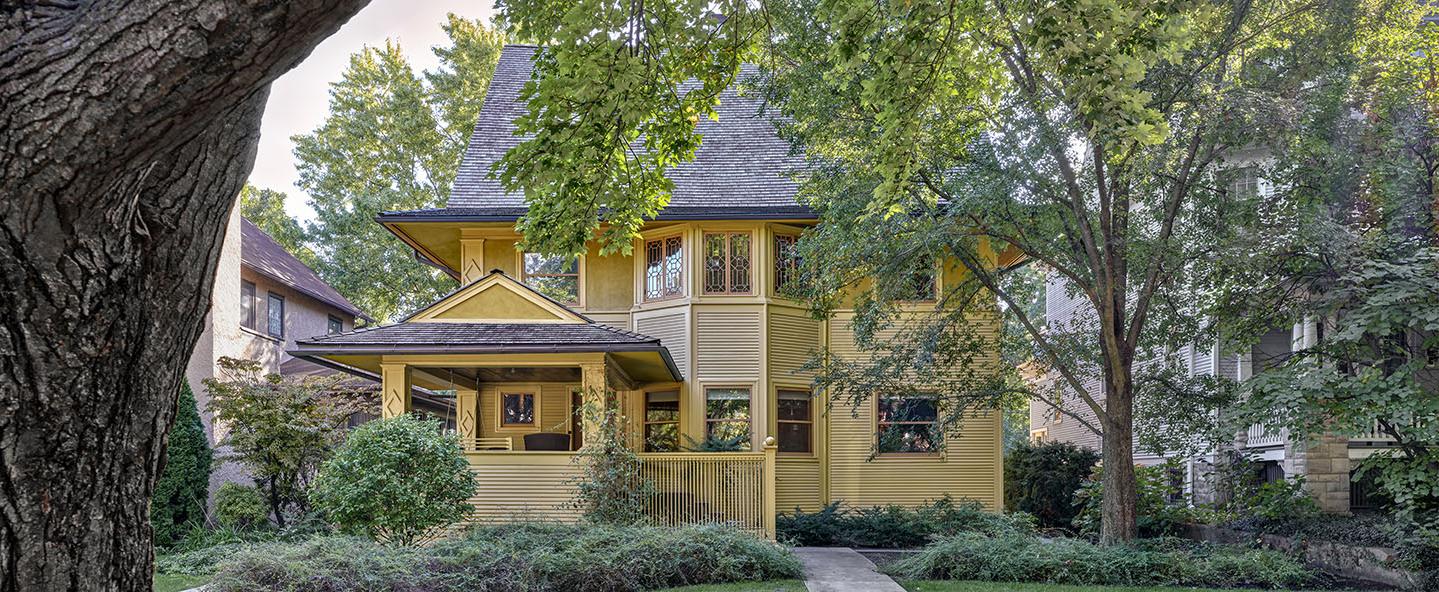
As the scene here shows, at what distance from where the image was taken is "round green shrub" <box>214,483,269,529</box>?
15297mm

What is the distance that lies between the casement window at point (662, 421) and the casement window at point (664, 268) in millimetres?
1801

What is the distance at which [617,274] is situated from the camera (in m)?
19.1

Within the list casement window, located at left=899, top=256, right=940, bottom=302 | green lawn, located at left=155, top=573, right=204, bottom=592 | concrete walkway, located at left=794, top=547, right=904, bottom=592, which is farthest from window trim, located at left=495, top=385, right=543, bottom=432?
casement window, located at left=899, top=256, right=940, bottom=302

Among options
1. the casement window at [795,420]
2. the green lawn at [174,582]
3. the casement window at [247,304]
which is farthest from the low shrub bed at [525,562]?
the casement window at [247,304]

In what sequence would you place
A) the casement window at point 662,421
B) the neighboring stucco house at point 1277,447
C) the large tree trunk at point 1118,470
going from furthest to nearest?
1. the casement window at point 662,421
2. the neighboring stucco house at point 1277,447
3. the large tree trunk at point 1118,470

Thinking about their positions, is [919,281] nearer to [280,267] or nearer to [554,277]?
[554,277]

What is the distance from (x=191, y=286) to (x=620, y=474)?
1120 centimetres

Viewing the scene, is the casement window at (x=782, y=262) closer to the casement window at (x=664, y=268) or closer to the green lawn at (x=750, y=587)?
the casement window at (x=664, y=268)

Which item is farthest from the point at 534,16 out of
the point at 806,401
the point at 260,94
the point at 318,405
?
the point at 806,401

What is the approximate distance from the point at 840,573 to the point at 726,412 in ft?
20.4

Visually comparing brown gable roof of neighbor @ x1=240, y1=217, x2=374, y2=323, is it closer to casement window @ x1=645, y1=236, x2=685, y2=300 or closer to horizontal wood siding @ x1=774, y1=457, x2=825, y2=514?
casement window @ x1=645, y1=236, x2=685, y2=300

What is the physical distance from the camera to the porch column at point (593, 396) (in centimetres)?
1394

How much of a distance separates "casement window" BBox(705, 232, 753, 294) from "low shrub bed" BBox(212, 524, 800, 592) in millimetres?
6622

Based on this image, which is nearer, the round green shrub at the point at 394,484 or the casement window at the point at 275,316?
the round green shrub at the point at 394,484
